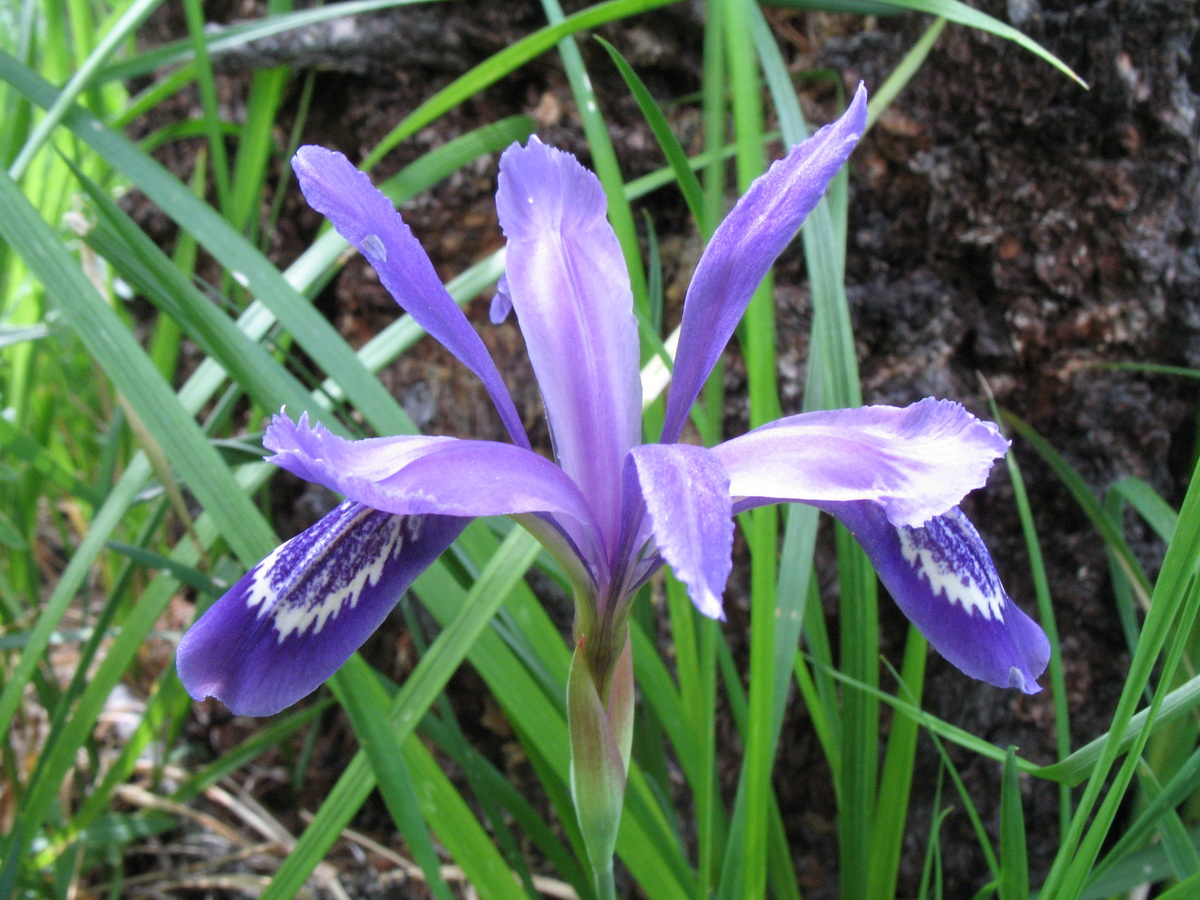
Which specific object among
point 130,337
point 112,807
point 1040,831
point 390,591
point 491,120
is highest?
point 491,120

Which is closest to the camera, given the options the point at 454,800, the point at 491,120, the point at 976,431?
the point at 976,431

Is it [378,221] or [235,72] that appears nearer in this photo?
[378,221]

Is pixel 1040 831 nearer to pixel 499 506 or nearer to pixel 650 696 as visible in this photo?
pixel 650 696

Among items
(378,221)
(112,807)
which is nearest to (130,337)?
(378,221)

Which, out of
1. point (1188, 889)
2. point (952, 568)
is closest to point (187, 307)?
point (952, 568)

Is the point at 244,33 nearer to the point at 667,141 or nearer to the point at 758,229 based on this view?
the point at 667,141

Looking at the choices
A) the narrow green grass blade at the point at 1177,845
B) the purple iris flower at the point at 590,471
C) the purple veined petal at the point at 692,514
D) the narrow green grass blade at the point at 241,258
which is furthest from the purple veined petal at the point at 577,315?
the narrow green grass blade at the point at 1177,845
